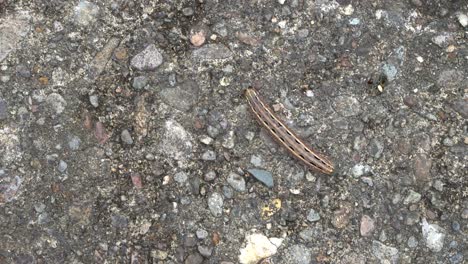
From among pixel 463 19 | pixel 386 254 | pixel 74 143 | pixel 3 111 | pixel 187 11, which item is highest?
pixel 463 19

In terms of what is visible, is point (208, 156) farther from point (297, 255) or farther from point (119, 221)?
point (297, 255)

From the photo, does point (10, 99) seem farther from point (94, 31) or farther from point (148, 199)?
point (148, 199)

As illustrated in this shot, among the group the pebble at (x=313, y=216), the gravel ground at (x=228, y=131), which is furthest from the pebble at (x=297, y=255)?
the pebble at (x=313, y=216)

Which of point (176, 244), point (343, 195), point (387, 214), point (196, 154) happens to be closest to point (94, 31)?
point (196, 154)

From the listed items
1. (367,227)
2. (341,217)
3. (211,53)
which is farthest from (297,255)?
(211,53)

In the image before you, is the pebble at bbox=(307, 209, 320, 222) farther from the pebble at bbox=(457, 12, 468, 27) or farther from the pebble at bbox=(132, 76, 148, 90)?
the pebble at bbox=(457, 12, 468, 27)

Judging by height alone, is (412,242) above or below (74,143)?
below
